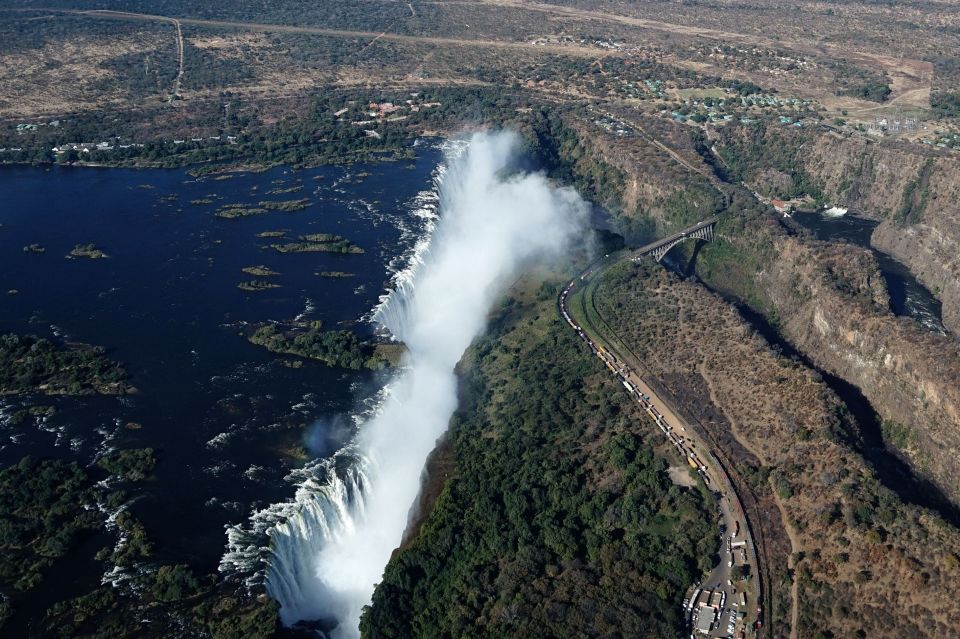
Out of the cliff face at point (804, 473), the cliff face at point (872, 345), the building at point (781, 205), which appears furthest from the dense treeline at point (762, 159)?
the cliff face at point (804, 473)

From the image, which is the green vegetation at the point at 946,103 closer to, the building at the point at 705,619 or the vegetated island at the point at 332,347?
the vegetated island at the point at 332,347

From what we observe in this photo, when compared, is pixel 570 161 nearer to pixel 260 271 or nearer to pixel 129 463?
pixel 260 271

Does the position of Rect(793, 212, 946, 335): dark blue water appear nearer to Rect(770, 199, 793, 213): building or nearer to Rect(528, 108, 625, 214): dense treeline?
Rect(770, 199, 793, 213): building

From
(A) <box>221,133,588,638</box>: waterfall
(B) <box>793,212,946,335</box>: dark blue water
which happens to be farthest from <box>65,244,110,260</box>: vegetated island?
(B) <box>793,212,946,335</box>: dark blue water

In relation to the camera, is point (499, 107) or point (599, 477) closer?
point (599, 477)

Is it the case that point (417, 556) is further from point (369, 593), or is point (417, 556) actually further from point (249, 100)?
point (249, 100)

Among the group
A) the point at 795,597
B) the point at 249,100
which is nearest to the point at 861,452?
the point at 795,597

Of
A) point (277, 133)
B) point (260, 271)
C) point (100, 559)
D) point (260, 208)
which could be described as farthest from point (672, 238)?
point (100, 559)
